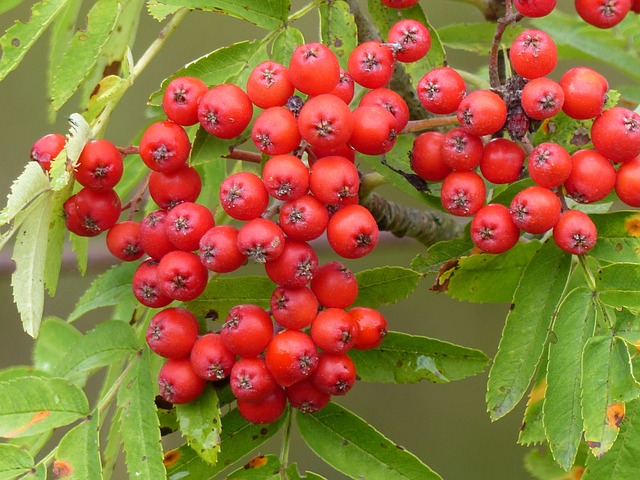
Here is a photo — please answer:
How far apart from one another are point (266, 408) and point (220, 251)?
248mm

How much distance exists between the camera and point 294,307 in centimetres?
113

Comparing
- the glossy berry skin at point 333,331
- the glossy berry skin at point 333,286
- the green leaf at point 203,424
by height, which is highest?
the glossy berry skin at point 333,286

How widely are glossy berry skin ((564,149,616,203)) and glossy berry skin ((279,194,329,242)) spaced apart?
343 mm

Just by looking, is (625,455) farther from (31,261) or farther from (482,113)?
(31,261)

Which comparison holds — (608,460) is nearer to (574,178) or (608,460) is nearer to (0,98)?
(574,178)

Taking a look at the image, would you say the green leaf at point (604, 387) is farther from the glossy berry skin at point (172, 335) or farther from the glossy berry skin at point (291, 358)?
the glossy berry skin at point (172, 335)

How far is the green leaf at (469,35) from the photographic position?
173 centimetres

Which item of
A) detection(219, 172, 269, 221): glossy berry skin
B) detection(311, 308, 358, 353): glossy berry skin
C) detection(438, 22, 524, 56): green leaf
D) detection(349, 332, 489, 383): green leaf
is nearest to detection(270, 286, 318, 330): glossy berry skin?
detection(311, 308, 358, 353): glossy berry skin

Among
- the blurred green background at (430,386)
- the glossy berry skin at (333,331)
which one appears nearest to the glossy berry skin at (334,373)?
the glossy berry skin at (333,331)

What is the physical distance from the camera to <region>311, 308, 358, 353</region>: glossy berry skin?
1.12 m

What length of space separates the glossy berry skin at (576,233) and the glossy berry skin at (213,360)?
480 mm

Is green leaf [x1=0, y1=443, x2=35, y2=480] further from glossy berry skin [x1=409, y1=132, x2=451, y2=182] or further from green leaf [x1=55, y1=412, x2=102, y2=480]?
glossy berry skin [x1=409, y1=132, x2=451, y2=182]

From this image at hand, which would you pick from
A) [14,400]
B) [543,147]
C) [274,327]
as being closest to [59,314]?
[14,400]

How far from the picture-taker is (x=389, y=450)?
4.10 feet
